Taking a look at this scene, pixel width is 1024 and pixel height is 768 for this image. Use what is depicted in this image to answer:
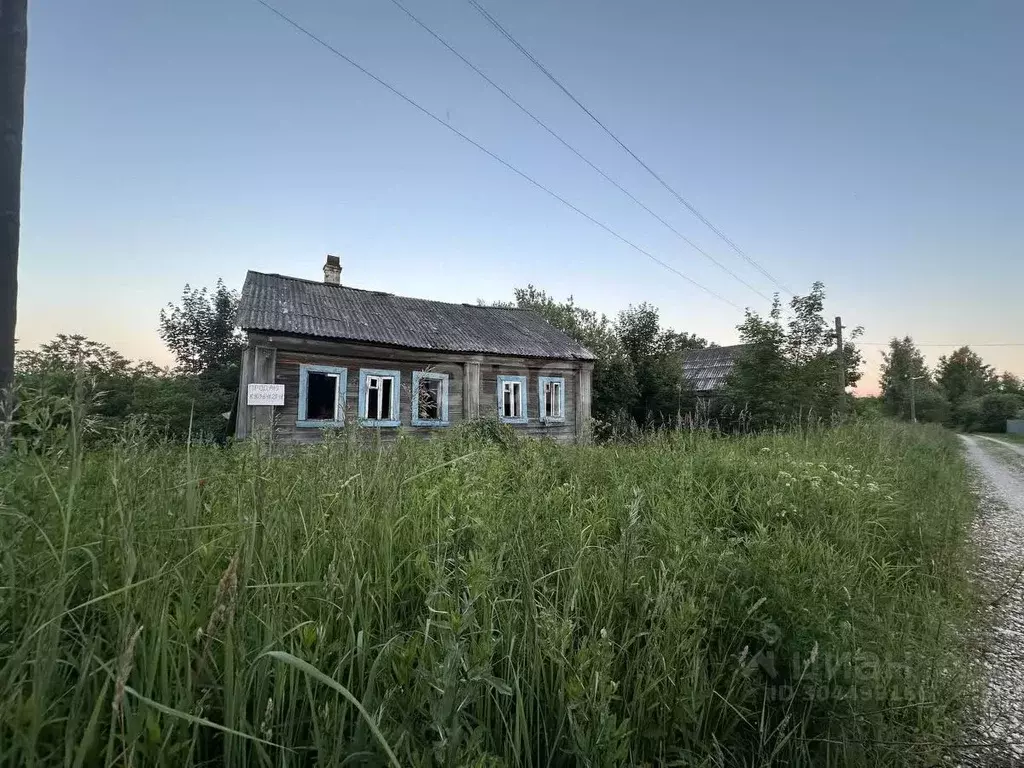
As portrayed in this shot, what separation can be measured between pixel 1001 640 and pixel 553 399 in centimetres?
1319

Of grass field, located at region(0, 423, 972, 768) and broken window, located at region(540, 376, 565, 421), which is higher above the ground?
broken window, located at region(540, 376, 565, 421)

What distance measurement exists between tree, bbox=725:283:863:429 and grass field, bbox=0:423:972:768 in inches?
479

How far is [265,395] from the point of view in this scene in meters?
10.6

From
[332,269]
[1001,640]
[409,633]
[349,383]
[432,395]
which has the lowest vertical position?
[1001,640]

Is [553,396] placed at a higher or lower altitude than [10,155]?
lower

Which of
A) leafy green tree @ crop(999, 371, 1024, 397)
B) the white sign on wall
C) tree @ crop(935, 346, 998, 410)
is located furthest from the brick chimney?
leafy green tree @ crop(999, 371, 1024, 397)

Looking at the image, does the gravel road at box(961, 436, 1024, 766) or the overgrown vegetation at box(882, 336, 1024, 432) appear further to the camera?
the overgrown vegetation at box(882, 336, 1024, 432)

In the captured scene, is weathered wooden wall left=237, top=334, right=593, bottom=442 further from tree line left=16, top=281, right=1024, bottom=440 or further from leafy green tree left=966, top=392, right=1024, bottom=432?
leafy green tree left=966, top=392, right=1024, bottom=432

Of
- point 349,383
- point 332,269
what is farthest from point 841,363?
point 332,269

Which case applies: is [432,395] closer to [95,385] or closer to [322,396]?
[322,396]

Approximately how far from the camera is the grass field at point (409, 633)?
106cm

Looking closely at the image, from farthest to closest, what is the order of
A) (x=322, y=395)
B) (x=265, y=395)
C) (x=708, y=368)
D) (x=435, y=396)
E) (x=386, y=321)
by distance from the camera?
(x=708, y=368) → (x=386, y=321) → (x=435, y=396) → (x=322, y=395) → (x=265, y=395)

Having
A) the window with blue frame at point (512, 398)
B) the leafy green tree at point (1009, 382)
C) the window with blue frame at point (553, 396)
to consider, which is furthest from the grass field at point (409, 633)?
the leafy green tree at point (1009, 382)

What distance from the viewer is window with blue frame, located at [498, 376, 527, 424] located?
14.5m
